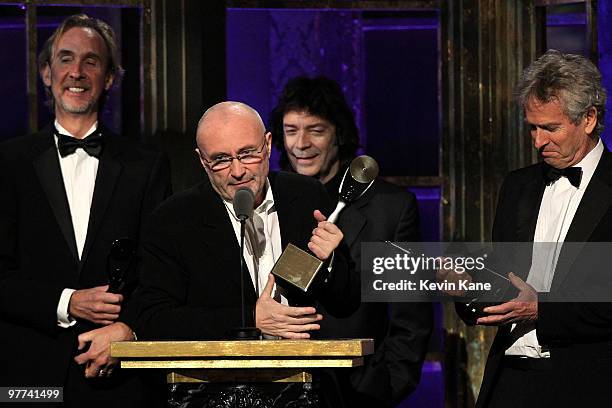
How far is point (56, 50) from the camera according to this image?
13.4 feet

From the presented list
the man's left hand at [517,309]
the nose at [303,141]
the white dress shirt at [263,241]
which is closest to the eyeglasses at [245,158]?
the white dress shirt at [263,241]

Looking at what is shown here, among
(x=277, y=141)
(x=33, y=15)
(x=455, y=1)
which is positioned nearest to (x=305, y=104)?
(x=277, y=141)

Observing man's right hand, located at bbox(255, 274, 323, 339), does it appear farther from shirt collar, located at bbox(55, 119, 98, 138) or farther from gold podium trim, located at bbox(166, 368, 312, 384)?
shirt collar, located at bbox(55, 119, 98, 138)

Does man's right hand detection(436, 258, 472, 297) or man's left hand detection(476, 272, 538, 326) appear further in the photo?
man's right hand detection(436, 258, 472, 297)

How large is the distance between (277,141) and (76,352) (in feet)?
4.00

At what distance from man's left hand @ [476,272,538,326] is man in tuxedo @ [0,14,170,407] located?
1.12 metres

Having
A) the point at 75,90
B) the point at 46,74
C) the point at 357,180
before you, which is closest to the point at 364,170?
the point at 357,180

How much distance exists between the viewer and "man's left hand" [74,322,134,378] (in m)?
3.62

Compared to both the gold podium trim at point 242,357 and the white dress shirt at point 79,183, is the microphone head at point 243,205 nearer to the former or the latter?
the gold podium trim at point 242,357

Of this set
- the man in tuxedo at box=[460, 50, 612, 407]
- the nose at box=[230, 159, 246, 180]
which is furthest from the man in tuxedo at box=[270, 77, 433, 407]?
the nose at box=[230, 159, 246, 180]

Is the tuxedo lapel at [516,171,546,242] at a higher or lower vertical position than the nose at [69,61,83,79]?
lower

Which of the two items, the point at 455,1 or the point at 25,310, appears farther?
the point at 455,1

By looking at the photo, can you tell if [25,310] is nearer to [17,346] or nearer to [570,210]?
[17,346]

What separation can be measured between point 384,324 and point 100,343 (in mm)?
1089
